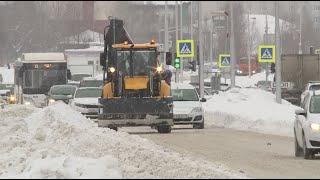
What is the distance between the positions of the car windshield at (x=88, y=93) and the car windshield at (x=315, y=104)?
18435mm

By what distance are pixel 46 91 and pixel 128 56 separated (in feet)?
56.6

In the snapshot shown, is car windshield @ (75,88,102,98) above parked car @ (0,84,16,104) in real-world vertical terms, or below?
above

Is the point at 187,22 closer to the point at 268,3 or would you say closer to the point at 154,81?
the point at 268,3

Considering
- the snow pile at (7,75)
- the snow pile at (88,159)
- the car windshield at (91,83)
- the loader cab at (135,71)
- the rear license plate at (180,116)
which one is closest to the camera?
the snow pile at (88,159)

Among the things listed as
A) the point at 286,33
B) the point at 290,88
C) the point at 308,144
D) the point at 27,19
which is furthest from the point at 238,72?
the point at 308,144

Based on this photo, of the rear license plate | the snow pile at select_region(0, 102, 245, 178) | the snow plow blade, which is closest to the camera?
the snow pile at select_region(0, 102, 245, 178)

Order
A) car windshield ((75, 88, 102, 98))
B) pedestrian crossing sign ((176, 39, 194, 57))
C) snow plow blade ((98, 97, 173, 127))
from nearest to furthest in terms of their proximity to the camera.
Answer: snow plow blade ((98, 97, 173, 127)) < car windshield ((75, 88, 102, 98)) < pedestrian crossing sign ((176, 39, 194, 57))

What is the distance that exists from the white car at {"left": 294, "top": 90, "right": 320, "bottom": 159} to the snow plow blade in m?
8.41

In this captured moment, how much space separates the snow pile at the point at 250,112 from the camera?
108ft

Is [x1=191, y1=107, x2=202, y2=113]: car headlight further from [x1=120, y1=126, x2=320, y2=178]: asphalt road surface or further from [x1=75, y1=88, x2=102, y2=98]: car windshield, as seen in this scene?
[x1=75, y1=88, x2=102, y2=98]: car windshield

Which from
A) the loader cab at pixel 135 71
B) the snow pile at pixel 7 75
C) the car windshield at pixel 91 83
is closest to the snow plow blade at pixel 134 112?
the loader cab at pixel 135 71

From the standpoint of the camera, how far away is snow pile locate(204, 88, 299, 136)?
33.0 m

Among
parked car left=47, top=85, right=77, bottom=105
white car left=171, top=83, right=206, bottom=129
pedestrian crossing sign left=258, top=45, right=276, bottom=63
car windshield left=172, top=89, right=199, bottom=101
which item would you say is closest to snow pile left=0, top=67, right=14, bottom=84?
parked car left=47, top=85, right=77, bottom=105

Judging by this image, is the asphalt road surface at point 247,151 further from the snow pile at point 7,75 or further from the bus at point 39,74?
the snow pile at point 7,75
